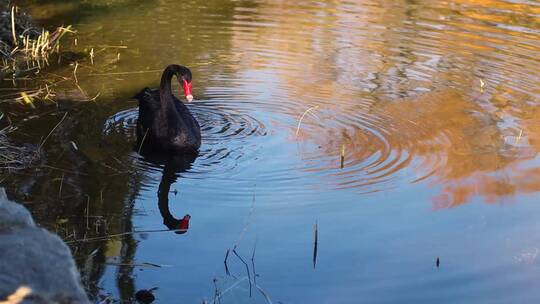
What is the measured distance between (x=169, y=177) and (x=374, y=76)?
4296mm

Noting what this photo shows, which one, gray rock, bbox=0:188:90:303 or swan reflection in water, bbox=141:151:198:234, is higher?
gray rock, bbox=0:188:90:303

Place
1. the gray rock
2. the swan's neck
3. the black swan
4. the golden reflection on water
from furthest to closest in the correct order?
the swan's neck, the black swan, the golden reflection on water, the gray rock

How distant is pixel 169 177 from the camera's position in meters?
7.57

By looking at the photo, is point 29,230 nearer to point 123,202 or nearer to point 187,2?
point 123,202

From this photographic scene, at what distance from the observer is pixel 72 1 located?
15562mm

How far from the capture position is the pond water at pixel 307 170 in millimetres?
5520

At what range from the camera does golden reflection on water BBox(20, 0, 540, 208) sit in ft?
25.5

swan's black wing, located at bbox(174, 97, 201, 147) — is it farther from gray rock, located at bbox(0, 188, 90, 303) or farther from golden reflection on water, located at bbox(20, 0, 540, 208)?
gray rock, located at bbox(0, 188, 90, 303)

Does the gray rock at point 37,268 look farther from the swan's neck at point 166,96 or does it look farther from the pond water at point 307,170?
the swan's neck at point 166,96

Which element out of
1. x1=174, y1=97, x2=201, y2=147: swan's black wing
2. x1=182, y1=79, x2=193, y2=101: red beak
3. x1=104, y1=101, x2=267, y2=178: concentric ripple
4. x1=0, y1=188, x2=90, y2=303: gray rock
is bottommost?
x1=104, y1=101, x2=267, y2=178: concentric ripple

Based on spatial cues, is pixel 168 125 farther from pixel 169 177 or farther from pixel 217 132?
pixel 169 177

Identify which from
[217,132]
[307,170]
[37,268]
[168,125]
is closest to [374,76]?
[217,132]

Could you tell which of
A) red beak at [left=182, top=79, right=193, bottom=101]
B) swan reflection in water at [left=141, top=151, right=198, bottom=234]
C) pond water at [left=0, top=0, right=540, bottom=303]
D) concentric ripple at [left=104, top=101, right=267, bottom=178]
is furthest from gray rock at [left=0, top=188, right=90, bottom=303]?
red beak at [left=182, top=79, right=193, bottom=101]

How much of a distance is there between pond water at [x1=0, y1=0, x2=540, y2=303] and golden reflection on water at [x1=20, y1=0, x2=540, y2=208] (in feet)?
0.12
